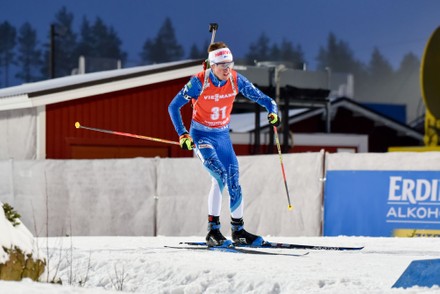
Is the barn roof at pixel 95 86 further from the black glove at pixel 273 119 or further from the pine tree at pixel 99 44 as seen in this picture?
the pine tree at pixel 99 44

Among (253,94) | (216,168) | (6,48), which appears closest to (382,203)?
(253,94)

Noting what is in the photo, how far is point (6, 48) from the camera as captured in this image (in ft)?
569

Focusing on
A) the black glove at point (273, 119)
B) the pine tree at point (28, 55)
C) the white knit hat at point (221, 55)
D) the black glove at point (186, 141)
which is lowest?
the black glove at point (186, 141)

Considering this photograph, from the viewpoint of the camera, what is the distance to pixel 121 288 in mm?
9383

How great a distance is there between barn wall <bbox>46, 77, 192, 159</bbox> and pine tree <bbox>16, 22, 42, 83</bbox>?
14464 centimetres

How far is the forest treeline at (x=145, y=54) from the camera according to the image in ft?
514

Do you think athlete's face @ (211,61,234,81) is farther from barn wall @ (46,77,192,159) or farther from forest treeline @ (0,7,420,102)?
forest treeline @ (0,7,420,102)

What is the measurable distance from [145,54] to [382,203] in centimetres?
15380

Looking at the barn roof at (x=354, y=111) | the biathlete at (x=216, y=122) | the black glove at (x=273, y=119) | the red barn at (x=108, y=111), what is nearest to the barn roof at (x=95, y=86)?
the red barn at (x=108, y=111)

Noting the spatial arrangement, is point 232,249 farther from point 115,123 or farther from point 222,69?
point 115,123

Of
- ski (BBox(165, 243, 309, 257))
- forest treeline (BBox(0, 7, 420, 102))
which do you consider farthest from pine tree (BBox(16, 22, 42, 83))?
ski (BBox(165, 243, 309, 257))

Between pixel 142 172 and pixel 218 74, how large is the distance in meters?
8.51

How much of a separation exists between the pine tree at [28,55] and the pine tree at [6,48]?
1.60 m

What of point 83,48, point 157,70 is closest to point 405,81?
point 83,48
